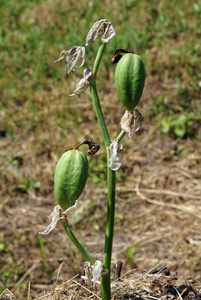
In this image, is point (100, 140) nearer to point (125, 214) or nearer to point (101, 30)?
point (125, 214)

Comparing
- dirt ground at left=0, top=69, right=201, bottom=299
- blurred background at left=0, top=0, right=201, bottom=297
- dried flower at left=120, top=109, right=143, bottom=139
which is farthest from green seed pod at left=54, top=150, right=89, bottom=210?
dirt ground at left=0, top=69, right=201, bottom=299

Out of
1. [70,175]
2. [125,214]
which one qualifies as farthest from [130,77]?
[125,214]

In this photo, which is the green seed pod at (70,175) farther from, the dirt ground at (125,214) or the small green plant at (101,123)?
the dirt ground at (125,214)

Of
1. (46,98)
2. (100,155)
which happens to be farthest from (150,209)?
(46,98)

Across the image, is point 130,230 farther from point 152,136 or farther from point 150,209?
point 152,136

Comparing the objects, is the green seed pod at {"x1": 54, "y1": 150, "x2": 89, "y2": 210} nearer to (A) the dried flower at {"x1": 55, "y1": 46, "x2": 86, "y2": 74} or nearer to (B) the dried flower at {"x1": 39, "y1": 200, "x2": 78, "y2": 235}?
(B) the dried flower at {"x1": 39, "y1": 200, "x2": 78, "y2": 235}

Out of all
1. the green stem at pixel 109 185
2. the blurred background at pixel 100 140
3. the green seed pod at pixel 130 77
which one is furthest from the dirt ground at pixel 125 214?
the green seed pod at pixel 130 77
